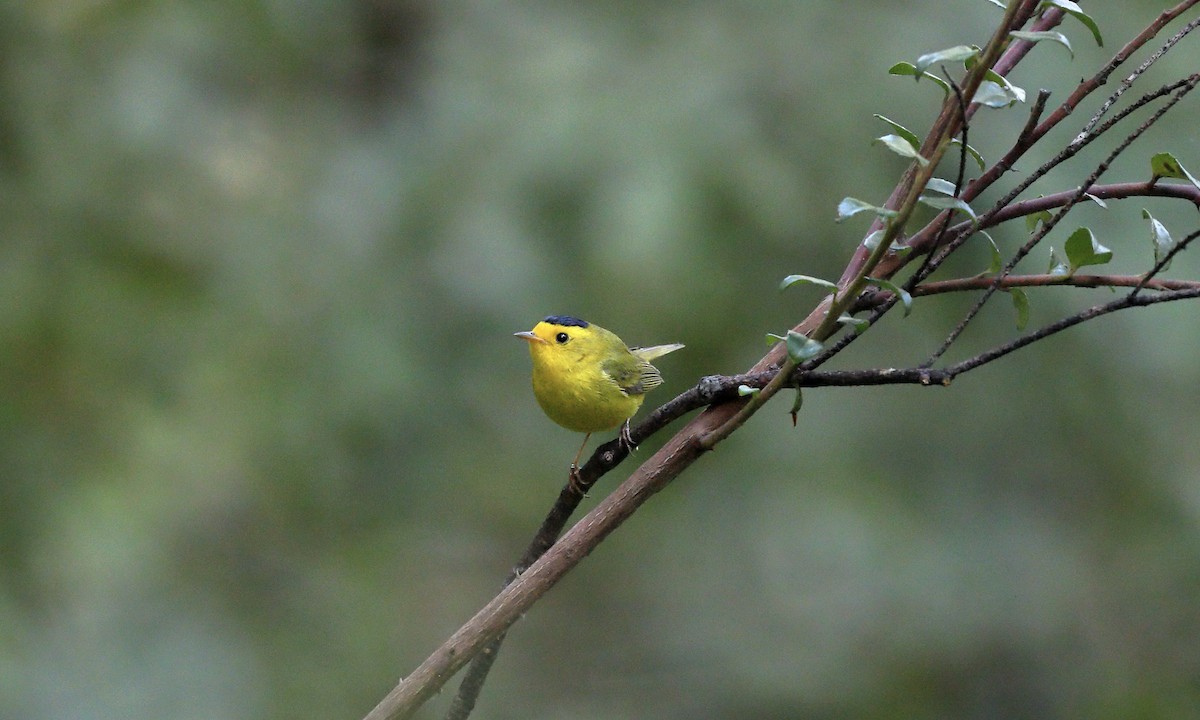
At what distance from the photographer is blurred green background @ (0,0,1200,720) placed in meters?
3.39

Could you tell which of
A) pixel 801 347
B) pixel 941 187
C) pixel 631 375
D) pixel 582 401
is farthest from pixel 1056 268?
pixel 631 375

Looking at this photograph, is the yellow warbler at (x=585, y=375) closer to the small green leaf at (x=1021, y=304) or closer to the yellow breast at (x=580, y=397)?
the yellow breast at (x=580, y=397)

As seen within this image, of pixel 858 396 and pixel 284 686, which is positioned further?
pixel 858 396

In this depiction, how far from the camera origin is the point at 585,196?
3.48 m

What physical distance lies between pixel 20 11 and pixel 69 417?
135 centimetres

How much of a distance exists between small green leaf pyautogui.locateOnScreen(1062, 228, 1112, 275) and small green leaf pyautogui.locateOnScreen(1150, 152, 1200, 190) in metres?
0.10

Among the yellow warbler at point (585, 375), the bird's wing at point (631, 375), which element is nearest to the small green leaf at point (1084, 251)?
the yellow warbler at point (585, 375)

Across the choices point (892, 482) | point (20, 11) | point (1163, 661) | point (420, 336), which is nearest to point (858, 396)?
point (892, 482)

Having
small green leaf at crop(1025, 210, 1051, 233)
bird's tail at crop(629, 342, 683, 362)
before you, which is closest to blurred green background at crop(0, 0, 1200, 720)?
bird's tail at crop(629, 342, 683, 362)

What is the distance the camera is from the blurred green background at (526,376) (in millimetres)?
3395

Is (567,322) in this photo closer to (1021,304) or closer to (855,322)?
(1021,304)

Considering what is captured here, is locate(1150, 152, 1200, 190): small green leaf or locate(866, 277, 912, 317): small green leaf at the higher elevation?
locate(1150, 152, 1200, 190): small green leaf

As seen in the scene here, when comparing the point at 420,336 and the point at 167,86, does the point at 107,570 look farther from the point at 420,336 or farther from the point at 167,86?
the point at 167,86

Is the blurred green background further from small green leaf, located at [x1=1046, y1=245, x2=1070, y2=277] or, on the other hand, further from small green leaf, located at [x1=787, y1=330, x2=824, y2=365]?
small green leaf, located at [x1=787, y1=330, x2=824, y2=365]
